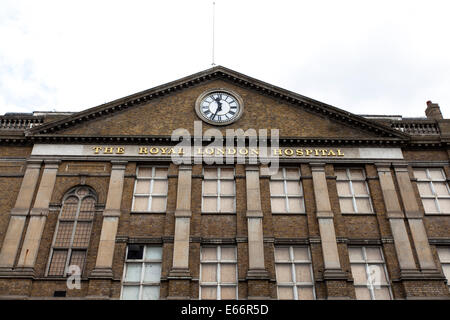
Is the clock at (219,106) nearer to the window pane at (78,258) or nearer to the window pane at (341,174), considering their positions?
the window pane at (341,174)

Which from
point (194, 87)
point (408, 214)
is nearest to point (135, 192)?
point (194, 87)

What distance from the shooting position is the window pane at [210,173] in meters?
20.5

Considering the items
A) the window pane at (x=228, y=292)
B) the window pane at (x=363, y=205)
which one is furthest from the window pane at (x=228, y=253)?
the window pane at (x=363, y=205)

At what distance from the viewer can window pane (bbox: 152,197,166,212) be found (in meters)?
19.4

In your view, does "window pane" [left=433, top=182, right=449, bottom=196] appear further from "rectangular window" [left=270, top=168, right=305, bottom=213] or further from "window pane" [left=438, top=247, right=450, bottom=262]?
"rectangular window" [left=270, top=168, right=305, bottom=213]

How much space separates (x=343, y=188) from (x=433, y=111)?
23.9ft

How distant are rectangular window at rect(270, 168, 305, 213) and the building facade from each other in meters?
0.05

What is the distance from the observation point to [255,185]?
19828mm

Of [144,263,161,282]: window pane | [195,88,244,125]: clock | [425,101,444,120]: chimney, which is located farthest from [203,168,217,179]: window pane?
[425,101,444,120]: chimney

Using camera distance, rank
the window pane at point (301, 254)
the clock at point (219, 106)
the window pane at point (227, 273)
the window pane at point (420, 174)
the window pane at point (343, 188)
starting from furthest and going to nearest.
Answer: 1. the clock at point (219, 106)
2. the window pane at point (420, 174)
3. the window pane at point (343, 188)
4. the window pane at point (301, 254)
5. the window pane at point (227, 273)

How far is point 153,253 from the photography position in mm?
18391

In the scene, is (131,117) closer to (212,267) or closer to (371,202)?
(212,267)

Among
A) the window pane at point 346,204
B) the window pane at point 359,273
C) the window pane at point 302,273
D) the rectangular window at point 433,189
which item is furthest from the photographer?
the rectangular window at point 433,189

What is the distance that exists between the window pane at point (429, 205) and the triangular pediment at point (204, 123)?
3.10 meters
